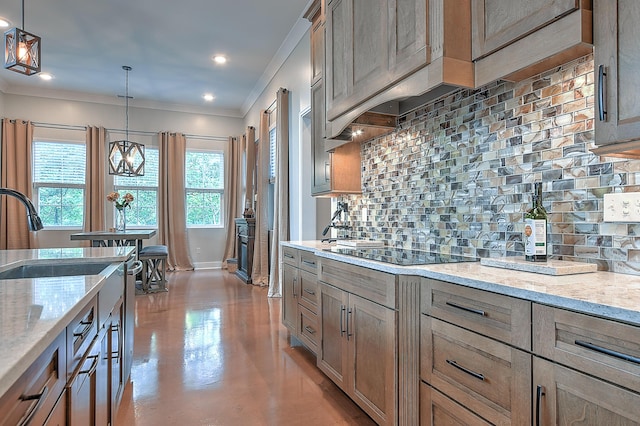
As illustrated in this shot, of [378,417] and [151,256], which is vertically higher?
[151,256]

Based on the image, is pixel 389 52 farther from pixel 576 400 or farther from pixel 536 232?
pixel 576 400

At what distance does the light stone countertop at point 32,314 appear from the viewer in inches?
25.4

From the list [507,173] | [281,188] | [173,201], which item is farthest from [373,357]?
[173,201]

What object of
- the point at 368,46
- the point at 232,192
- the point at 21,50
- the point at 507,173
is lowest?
the point at 507,173

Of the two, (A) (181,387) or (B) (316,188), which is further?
(B) (316,188)

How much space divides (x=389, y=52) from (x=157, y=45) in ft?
13.6

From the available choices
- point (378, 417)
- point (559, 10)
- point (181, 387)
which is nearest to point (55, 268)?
point (181, 387)

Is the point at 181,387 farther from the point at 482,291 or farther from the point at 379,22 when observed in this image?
the point at 379,22

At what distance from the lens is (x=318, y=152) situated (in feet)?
11.9

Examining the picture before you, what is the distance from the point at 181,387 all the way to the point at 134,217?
18.7 ft

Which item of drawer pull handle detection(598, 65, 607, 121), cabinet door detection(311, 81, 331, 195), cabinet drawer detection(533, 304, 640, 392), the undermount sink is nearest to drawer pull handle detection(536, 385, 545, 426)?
cabinet drawer detection(533, 304, 640, 392)

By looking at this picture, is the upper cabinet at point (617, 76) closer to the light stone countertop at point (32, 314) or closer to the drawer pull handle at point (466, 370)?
the drawer pull handle at point (466, 370)

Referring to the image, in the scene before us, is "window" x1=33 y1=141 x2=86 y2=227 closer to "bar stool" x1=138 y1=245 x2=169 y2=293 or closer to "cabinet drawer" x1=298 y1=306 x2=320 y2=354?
"bar stool" x1=138 y1=245 x2=169 y2=293

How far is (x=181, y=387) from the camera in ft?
8.11
